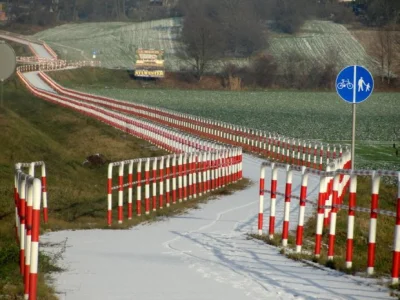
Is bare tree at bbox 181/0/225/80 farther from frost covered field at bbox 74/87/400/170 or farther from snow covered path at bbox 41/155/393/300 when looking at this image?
snow covered path at bbox 41/155/393/300

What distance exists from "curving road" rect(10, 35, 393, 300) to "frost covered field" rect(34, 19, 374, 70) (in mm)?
116881

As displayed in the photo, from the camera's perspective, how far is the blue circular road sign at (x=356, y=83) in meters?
21.3

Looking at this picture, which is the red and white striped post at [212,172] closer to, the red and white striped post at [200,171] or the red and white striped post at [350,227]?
the red and white striped post at [200,171]

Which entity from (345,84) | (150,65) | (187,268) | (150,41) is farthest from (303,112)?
(150,41)

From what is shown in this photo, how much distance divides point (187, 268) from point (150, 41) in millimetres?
153416

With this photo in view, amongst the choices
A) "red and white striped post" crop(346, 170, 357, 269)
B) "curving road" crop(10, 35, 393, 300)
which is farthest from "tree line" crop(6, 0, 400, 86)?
"red and white striped post" crop(346, 170, 357, 269)

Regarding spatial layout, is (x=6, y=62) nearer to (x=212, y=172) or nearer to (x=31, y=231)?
(x=31, y=231)

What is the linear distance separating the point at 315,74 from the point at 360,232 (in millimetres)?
112049

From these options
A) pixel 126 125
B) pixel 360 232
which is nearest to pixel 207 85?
pixel 126 125

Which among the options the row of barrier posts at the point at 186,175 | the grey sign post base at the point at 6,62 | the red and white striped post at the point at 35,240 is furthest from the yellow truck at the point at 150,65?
the red and white striped post at the point at 35,240

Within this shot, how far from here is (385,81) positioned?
128 metres

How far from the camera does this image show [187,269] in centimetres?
1298

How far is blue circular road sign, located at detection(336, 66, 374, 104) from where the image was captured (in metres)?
21.3

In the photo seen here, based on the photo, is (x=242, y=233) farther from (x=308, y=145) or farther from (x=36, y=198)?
(x=308, y=145)
